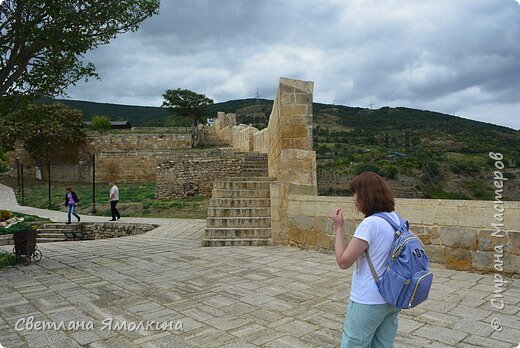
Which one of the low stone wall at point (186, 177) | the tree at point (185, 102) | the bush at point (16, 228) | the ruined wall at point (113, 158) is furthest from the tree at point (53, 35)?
the tree at point (185, 102)

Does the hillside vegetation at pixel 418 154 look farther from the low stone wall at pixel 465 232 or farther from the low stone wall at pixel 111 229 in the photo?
the low stone wall at pixel 111 229

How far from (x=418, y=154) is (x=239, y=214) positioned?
10996mm

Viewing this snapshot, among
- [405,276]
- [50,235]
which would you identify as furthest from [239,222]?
[50,235]

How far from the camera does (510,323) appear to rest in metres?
3.58

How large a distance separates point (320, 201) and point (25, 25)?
19.3ft

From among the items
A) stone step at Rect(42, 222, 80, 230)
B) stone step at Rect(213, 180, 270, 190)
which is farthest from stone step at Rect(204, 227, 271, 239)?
stone step at Rect(42, 222, 80, 230)

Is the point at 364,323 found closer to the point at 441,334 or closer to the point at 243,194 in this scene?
the point at 441,334

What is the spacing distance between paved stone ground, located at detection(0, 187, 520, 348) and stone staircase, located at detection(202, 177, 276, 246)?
1.23 m

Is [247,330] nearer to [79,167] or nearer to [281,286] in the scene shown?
[281,286]

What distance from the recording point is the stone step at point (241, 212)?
9.02 m

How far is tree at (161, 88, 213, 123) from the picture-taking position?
1639 inches

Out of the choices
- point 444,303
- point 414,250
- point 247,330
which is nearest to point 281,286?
point 247,330

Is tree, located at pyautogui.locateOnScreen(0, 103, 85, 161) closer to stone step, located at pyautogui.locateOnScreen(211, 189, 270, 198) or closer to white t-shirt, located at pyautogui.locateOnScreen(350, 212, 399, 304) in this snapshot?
stone step, located at pyautogui.locateOnScreen(211, 189, 270, 198)

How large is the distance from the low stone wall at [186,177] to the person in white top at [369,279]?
18352 millimetres
